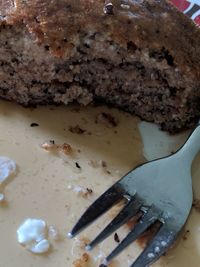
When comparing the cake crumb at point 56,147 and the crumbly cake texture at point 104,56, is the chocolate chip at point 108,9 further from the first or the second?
the cake crumb at point 56,147

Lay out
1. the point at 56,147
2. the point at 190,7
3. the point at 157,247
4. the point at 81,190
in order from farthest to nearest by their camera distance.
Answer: the point at 190,7 → the point at 56,147 → the point at 81,190 → the point at 157,247

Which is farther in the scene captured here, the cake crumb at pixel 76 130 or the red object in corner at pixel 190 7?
the red object in corner at pixel 190 7

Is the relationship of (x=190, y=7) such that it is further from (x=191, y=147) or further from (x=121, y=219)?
(x=121, y=219)

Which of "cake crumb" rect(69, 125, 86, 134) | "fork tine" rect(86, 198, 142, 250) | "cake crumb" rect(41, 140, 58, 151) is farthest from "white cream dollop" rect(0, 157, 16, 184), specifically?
"fork tine" rect(86, 198, 142, 250)

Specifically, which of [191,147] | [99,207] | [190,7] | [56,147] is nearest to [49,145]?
[56,147]

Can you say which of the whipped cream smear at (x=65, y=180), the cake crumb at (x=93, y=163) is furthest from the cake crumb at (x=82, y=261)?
the cake crumb at (x=93, y=163)

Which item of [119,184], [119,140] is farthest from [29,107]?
[119,184]

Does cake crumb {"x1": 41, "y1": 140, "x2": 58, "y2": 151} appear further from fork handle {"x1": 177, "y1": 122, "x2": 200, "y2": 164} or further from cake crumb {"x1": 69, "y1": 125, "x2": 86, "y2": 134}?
fork handle {"x1": 177, "y1": 122, "x2": 200, "y2": 164}
